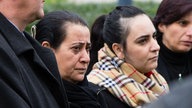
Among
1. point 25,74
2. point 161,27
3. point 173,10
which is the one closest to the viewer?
point 25,74

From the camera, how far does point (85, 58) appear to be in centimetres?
318

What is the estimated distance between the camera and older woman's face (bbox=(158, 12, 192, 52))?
4.13 metres

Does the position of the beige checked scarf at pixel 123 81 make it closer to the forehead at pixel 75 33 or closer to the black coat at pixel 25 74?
the forehead at pixel 75 33

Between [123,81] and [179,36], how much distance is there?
2.85ft

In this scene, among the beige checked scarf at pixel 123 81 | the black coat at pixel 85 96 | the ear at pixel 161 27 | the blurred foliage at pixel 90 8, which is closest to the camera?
the black coat at pixel 85 96

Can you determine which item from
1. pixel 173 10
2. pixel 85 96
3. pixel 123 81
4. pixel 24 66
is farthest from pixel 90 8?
pixel 24 66

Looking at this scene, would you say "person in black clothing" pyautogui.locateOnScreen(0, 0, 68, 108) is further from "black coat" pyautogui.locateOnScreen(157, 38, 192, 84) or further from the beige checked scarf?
"black coat" pyautogui.locateOnScreen(157, 38, 192, 84)

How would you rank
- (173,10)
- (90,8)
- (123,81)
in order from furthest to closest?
(90,8), (173,10), (123,81)

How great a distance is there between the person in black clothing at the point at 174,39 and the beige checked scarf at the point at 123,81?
517 mm

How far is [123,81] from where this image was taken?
349 cm

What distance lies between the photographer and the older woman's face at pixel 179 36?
4.13 metres

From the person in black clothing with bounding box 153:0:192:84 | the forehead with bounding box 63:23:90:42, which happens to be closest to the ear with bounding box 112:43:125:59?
the forehead with bounding box 63:23:90:42

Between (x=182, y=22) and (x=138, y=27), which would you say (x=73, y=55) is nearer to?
(x=138, y=27)

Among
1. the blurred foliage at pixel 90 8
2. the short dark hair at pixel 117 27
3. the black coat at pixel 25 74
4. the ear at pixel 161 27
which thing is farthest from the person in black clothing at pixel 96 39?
the blurred foliage at pixel 90 8
